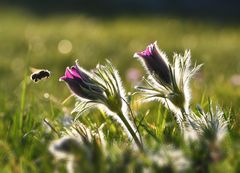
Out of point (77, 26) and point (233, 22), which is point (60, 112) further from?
point (233, 22)

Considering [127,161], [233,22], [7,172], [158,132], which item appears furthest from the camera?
[233,22]

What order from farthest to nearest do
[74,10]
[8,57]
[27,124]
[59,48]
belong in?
[74,10]
[59,48]
[8,57]
[27,124]

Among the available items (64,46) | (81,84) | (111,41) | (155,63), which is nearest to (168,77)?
(155,63)

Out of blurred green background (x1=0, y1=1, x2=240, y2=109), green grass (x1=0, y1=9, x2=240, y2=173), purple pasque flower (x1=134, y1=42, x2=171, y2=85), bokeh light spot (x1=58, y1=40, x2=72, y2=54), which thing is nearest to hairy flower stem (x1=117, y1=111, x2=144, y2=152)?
green grass (x1=0, y1=9, x2=240, y2=173)

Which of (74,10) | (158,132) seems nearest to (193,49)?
(158,132)

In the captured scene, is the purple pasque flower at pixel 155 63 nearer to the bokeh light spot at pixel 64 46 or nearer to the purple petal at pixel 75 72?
the purple petal at pixel 75 72

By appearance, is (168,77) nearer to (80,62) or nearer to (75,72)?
(75,72)

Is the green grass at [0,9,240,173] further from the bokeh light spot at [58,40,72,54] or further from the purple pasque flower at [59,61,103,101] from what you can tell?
the purple pasque flower at [59,61,103,101]
